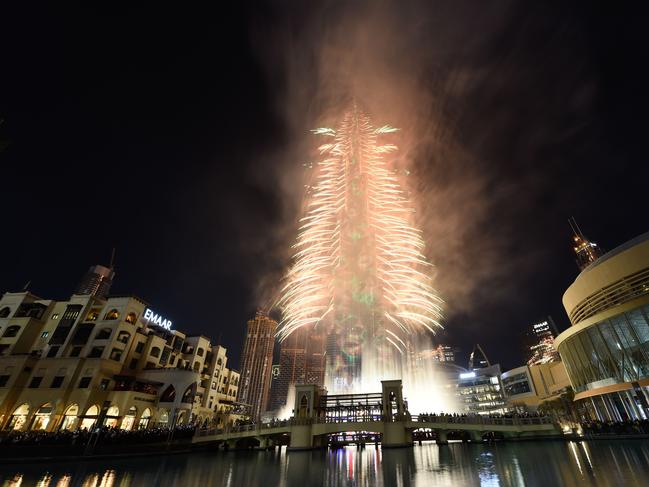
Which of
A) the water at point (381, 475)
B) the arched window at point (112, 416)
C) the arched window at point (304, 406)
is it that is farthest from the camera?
the arched window at point (112, 416)

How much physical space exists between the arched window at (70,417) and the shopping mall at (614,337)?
75913 millimetres

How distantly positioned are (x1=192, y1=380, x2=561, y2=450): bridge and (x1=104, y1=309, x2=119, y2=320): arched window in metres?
30.1

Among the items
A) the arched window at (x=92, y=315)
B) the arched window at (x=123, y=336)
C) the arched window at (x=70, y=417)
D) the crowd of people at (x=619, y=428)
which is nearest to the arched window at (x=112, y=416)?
the arched window at (x=70, y=417)

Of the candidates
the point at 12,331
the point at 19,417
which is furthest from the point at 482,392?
the point at 12,331

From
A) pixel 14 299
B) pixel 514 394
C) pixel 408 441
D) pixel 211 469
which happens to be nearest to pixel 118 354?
pixel 14 299

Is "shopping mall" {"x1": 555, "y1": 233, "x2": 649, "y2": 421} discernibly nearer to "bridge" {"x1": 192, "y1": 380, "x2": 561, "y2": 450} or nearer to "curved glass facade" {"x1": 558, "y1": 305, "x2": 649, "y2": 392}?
"curved glass facade" {"x1": 558, "y1": 305, "x2": 649, "y2": 392}

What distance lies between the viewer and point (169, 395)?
186 feet

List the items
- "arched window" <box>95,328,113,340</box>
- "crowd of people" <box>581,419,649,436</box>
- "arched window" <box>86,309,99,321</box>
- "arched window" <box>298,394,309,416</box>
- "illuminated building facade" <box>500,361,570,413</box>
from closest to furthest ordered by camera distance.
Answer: "crowd of people" <box>581,419,649,436</box> < "arched window" <box>298,394,309,416</box> < "arched window" <box>95,328,113,340</box> < "arched window" <box>86,309,99,321</box> < "illuminated building facade" <box>500,361,570,413</box>

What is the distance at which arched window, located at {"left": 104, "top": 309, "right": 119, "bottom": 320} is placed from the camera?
58.0m

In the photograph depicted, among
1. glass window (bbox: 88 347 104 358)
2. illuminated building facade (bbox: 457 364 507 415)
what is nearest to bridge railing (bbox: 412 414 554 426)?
glass window (bbox: 88 347 104 358)

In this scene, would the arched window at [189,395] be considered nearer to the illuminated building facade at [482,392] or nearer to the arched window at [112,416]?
the arched window at [112,416]

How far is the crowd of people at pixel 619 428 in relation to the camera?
32.6 metres

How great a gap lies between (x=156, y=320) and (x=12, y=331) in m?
22.4

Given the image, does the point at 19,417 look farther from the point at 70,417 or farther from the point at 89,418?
the point at 89,418
